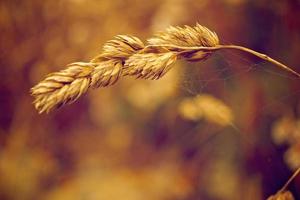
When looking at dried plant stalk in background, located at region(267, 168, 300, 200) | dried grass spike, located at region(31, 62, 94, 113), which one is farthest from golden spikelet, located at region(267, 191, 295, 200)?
dried grass spike, located at region(31, 62, 94, 113)

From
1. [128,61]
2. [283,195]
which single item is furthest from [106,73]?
[283,195]

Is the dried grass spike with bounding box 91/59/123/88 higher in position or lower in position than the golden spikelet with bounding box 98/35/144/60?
lower

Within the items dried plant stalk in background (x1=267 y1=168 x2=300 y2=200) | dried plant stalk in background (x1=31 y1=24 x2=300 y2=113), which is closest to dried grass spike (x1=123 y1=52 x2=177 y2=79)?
dried plant stalk in background (x1=31 y1=24 x2=300 y2=113)

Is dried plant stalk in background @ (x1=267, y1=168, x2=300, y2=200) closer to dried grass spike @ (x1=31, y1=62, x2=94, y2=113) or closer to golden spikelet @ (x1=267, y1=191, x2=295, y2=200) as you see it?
golden spikelet @ (x1=267, y1=191, x2=295, y2=200)

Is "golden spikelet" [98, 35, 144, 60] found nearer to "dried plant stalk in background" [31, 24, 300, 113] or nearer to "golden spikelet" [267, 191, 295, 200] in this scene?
"dried plant stalk in background" [31, 24, 300, 113]

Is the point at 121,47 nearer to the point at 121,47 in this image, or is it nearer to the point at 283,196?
the point at 121,47

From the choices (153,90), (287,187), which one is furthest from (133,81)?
(287,187)

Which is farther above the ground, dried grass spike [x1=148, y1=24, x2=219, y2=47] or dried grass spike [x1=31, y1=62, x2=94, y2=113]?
dried grass spike [x1=148, y1=24, x2=219, y2=47]

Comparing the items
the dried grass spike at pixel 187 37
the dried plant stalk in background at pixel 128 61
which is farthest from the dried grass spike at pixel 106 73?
the dried grass spike at pixel 187 37
